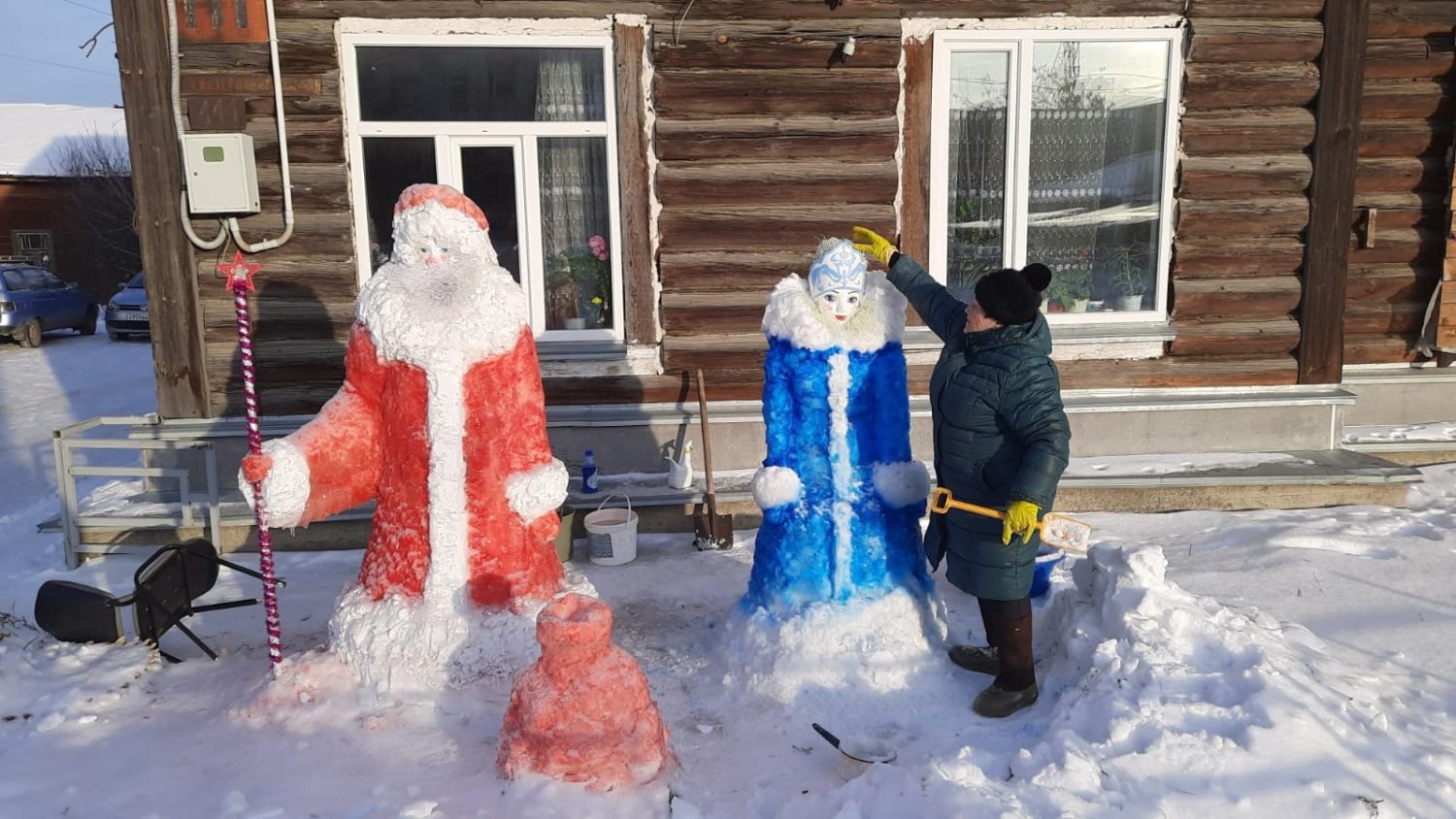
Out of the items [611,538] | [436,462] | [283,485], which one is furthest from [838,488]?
[283,485]

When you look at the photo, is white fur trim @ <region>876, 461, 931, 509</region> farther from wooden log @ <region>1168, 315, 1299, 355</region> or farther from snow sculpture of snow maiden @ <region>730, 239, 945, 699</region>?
wooden log @ <region>1168, 315, 1299, 355</region>

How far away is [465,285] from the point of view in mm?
3391

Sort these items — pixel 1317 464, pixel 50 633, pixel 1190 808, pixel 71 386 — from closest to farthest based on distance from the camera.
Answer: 1. pixel 1190 808
2. pixel 50 633
3. pixel 1317 464
4. pixel 71 386

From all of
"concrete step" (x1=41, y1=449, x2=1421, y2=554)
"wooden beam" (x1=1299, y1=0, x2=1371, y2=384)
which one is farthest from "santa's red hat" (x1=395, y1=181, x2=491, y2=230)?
"wooden beam" (x1=1299, y1=0, x2=1371, y2=384)

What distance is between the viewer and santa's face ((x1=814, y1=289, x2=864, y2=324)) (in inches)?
136

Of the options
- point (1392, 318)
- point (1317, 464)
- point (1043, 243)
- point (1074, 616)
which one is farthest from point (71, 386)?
point (1392, 318)

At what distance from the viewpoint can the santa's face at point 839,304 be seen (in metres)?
3.45

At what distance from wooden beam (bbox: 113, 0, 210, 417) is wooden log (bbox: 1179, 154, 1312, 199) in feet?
20.6

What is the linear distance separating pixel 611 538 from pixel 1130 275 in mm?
3964

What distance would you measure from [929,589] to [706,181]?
3.13 metres

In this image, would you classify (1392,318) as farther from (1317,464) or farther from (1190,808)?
(1190,808)

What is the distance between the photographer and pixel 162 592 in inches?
147

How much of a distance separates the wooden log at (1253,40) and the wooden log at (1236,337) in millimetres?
1697

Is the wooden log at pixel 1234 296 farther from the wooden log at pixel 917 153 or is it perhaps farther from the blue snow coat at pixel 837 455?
the blue snow coat at pixel 837 455
